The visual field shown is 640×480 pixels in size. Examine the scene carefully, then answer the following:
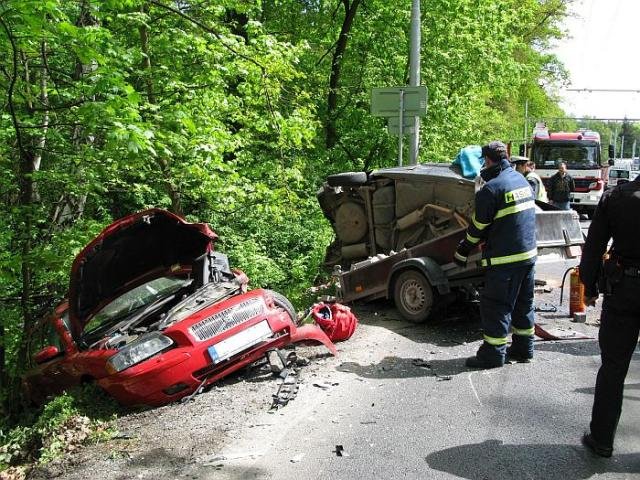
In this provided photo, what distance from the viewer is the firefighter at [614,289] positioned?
3283 mm

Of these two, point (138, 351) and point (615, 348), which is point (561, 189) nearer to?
point (615, 348)

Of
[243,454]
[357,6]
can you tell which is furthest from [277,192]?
[357,6]

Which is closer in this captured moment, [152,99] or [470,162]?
[470,162]

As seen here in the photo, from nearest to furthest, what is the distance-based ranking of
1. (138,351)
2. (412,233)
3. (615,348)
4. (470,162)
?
(615,348) < (138,351) < (470,162) < (412,233)

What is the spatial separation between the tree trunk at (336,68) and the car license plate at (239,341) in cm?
1188

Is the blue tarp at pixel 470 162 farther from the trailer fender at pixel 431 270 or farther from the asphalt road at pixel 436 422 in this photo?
the asphalt road at pixel 436 422

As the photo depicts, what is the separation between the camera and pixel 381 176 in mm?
7480

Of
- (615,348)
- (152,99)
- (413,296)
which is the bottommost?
(413,296)

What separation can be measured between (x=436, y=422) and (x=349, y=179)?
4258 mm

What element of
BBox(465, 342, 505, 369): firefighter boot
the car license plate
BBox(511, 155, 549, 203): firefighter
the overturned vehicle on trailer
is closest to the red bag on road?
the overturned vehicle on trailer

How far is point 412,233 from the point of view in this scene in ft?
23.6

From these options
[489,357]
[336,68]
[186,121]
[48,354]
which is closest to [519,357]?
[489,357]

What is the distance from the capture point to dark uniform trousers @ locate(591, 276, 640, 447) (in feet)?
10.8

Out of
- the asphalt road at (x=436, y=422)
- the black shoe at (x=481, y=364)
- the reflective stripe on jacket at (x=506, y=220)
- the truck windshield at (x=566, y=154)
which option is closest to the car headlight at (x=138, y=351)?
the asphalt road at (x=436, y=422)
